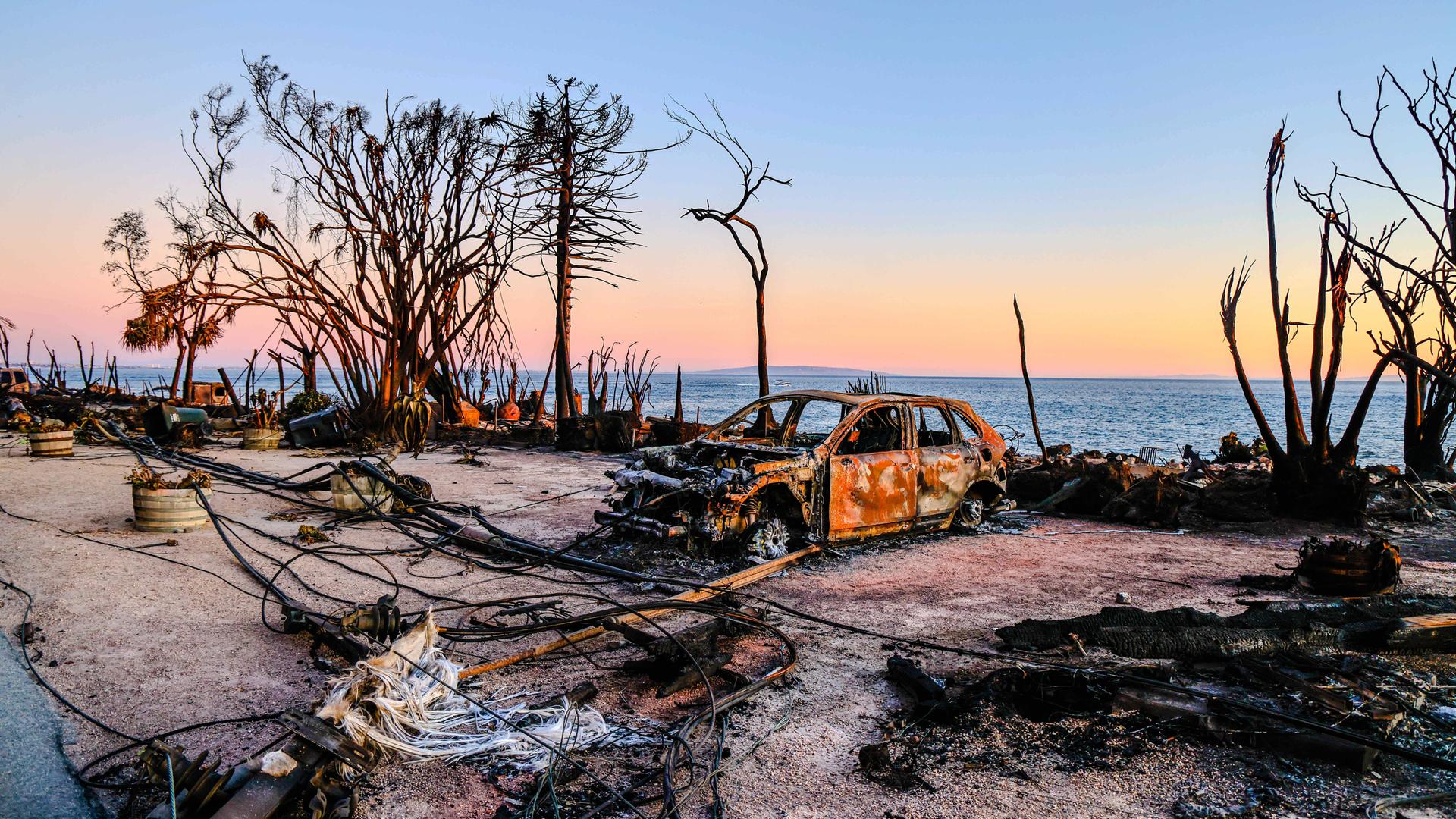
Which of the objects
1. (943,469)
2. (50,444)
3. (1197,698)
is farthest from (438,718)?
(50,444)

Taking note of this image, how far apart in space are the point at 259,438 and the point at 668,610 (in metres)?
15.7

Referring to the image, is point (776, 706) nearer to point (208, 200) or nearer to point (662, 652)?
point (662, 652)

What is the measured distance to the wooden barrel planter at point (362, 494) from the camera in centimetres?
970

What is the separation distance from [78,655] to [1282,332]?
14.3 metres

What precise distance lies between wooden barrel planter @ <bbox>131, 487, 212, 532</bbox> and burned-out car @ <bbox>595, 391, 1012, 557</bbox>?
461 centimetres

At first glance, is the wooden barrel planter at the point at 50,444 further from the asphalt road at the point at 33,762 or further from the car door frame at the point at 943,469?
the car door frame at the point at 943,469

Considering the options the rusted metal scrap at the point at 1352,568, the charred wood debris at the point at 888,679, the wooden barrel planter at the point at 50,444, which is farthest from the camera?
the wooden barrel planter at the point at 50,444

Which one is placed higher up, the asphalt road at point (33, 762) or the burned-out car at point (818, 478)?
the burned-out car at point (818, 478)

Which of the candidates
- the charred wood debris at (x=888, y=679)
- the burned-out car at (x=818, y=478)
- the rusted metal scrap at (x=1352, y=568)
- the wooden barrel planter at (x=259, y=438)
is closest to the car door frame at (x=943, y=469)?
the burned-out car at (x=818, y=478)

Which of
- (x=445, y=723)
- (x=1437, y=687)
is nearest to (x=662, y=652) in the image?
(x=445, y=723)

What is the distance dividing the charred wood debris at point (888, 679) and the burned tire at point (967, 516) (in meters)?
3.25

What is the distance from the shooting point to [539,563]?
23.9 ft

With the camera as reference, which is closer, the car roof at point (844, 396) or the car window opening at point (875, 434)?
the car roof at point (844, 396)

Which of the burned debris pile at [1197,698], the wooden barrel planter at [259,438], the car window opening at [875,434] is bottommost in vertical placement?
the burned debris pile at [1197,698]
